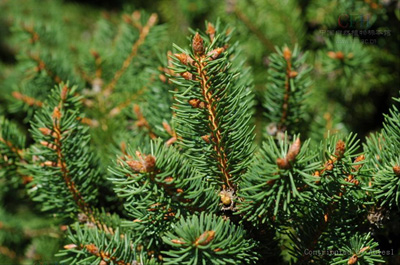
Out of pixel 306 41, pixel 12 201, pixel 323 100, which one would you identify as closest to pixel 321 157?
pixel 323 100

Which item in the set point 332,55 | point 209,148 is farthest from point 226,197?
point 332,55

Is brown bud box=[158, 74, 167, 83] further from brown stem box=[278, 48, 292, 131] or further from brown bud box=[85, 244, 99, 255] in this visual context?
brown bud box=[85, 244, 99, 255]

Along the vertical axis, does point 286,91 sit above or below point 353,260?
above

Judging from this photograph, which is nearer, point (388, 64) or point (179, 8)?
point (388, 64)

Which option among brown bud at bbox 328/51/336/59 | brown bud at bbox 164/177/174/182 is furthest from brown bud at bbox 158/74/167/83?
brown bud at bbox 328/51/336/59

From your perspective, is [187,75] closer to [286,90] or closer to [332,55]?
[286,90]

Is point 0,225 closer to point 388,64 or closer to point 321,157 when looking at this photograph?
point 321,157
